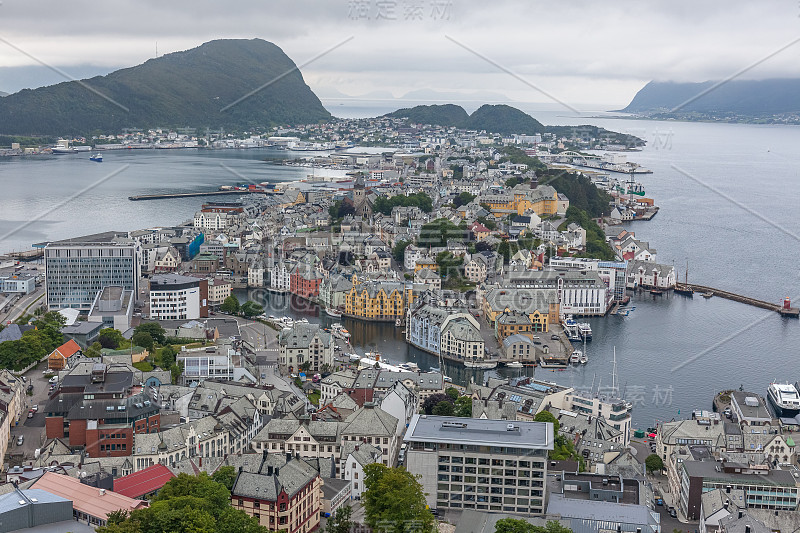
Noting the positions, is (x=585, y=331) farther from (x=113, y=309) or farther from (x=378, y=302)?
(x=113, y=309)

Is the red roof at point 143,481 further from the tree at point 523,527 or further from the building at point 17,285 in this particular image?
the building at point 17,285

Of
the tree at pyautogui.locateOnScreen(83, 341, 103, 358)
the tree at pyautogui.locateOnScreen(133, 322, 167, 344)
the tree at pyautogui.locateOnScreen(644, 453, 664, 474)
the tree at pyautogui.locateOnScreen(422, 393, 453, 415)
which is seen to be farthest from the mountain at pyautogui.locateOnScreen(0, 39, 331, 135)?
the tree at pyautogui.locateOnScreen(644, 453, 664, 474)

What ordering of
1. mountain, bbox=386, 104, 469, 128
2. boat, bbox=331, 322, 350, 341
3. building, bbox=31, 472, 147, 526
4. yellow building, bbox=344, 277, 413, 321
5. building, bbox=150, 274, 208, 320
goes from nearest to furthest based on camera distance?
1. building, bbox=31, 472, 147, 526
2. boat, bbox=331, 322, 350, 341
3. building, bbox=150, 274, 208, 320
4. yellow building, bbox=344, 277, 413, 321
5. mountain, bbox=386, 104, 469, 128

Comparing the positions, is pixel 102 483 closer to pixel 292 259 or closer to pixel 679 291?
pixel 292 259

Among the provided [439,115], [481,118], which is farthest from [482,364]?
[439,115]

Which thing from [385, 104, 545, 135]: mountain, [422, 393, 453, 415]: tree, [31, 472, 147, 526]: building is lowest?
[422, 393, 453, 415]: tree

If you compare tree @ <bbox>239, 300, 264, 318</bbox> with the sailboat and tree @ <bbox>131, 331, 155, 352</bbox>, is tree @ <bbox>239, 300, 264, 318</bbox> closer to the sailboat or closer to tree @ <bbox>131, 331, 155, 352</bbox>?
tree @ <bbox>131, 331, 155, 352</bbox>
